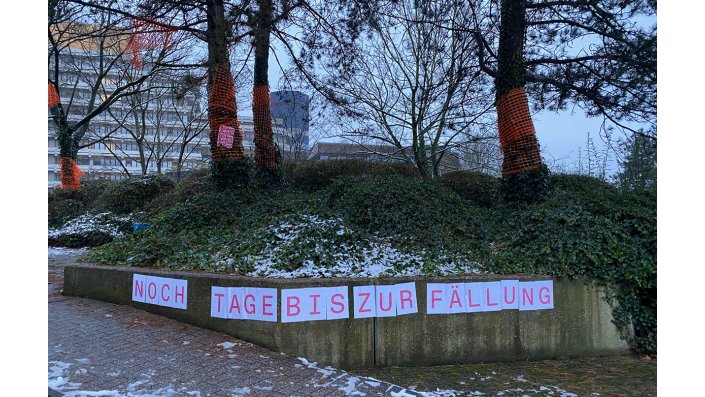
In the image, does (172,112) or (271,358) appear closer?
(271,358)

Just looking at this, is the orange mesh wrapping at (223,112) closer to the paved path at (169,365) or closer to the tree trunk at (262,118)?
the tree trunk at (262,118)

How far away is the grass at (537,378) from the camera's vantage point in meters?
4.01

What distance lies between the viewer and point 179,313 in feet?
15.9

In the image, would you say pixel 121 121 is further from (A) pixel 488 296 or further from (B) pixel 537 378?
(B) pixel 537 378

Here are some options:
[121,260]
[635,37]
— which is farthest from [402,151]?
[121,260]

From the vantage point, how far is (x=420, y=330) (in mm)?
4633

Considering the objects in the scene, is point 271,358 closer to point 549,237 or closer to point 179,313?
point 179,313

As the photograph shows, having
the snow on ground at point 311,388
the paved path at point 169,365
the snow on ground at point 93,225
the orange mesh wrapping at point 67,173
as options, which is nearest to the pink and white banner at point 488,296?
the snow on ground at point 311,388

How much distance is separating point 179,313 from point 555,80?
7.55 metres

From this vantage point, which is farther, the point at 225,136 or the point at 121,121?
the point at 121,121

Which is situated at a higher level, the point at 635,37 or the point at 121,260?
the point at 635,37

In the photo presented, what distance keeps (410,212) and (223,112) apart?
3.87 metres

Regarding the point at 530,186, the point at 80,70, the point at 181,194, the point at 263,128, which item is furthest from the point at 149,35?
the point at 80,70

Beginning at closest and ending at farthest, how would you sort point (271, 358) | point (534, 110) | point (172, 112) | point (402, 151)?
point (271, 358)
point (534, 110)
point (402, 151)
point (172, 112)
